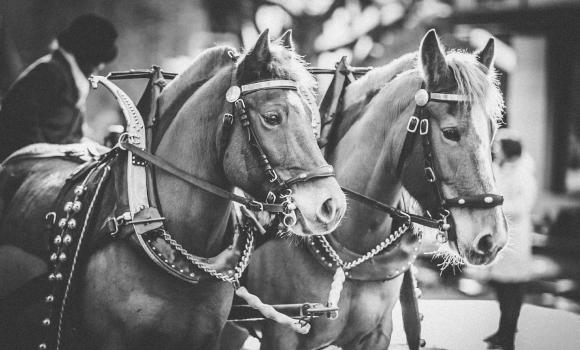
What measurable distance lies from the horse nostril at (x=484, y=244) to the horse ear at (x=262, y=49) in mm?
1075

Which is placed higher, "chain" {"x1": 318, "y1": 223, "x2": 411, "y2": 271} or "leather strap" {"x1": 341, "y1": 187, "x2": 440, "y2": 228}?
"leather strap" {"x1": 341, "y1": 187, "x2": 440, "y2": 228}

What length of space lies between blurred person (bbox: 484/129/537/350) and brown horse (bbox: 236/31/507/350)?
2.83 meters

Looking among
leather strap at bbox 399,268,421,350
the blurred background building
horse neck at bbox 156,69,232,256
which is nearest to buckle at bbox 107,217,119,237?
horse neck at bbox 156,69,232,256

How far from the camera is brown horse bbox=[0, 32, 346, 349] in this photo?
2.35 meters

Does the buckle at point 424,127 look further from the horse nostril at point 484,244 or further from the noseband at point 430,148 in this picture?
the horse nostril at point 484,244

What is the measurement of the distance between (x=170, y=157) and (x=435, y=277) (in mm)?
6915

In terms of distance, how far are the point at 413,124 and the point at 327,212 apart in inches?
27.7

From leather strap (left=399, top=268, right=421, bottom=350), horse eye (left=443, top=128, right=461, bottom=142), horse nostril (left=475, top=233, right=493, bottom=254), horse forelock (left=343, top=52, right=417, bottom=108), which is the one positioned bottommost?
leather strap (left=399, top=268, right=421, bottom=350)

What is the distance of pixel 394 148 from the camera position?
294 centimetres

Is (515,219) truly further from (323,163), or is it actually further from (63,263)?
(63,263)

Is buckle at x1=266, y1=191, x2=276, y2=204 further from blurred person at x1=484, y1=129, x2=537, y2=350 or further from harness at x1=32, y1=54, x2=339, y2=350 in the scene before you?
blurred person at x1=484, y1=129, x2=537, y2=350

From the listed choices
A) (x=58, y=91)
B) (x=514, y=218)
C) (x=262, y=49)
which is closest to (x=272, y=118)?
(x=262, y=49)

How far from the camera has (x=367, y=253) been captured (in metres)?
3.00

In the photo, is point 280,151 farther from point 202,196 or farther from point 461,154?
point 461,154
